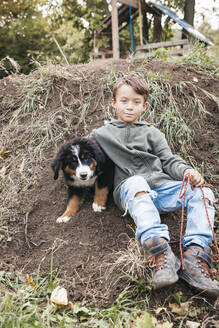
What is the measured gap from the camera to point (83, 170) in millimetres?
2752

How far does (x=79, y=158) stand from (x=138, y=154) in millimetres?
607

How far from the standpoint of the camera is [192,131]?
427 cm

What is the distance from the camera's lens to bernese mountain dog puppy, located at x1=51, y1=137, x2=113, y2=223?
9.33ft

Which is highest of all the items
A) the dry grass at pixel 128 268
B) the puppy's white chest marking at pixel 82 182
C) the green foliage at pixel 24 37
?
the green foliage at pixel 24 37

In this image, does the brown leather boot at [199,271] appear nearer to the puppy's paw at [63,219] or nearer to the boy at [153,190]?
the boy at [153,190]

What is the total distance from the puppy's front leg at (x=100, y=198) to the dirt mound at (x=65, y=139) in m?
0.07

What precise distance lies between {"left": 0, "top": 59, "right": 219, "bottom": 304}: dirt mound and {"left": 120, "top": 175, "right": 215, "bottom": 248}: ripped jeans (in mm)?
384

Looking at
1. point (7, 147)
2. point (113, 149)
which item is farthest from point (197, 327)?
point (7, 147)

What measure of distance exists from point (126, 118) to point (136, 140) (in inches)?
10.3

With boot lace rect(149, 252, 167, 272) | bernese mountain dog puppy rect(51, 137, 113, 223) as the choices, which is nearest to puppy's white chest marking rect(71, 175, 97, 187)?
bernese mountain dog puppy rect(51, 137, 113, 223)

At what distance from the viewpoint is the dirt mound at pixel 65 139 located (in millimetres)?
2744

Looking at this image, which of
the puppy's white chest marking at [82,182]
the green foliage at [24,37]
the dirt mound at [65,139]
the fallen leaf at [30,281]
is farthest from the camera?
the green foliage at [24,37]

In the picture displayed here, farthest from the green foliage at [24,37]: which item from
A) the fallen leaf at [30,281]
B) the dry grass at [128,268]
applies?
the dry grass at [128,268]

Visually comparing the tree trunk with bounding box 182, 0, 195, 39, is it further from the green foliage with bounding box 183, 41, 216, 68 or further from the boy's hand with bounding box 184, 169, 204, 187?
the boy's hand with bounding box 184, 169, 204, 187
